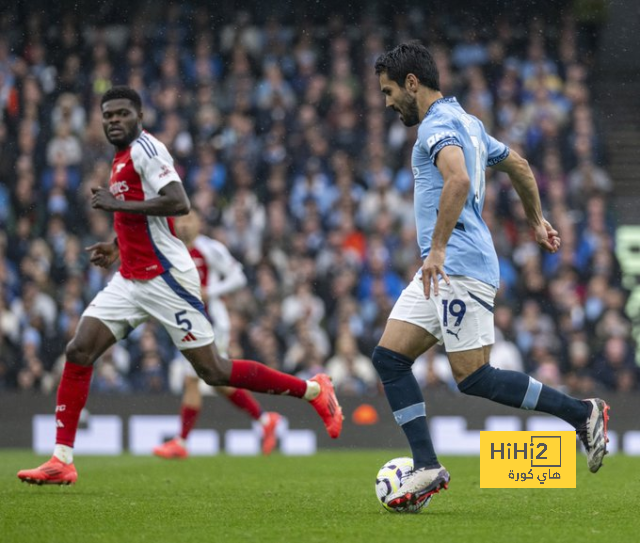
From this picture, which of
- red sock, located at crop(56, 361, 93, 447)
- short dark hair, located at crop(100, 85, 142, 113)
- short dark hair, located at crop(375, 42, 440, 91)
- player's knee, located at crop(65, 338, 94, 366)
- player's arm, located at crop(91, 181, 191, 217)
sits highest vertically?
short dark hair, located at crop(100, 85, 142, 113)

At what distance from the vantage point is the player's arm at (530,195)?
6.84 m

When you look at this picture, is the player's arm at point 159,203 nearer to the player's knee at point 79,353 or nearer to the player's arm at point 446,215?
the player's knee at point 79,353

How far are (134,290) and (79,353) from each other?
0.51 meters

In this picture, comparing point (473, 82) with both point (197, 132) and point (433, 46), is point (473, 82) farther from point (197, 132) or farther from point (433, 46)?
point (197, 132)

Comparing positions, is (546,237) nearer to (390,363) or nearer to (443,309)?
(443,309)

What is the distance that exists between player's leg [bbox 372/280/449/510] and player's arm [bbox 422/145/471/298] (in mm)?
354

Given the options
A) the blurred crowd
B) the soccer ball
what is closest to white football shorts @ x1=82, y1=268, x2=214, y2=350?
the soccer ball

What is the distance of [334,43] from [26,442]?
28.9ft

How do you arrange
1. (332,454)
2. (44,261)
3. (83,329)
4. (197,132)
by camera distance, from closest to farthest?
(83,329) → (332,454) → (44,261) → (197,132)

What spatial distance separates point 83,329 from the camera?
7812 millimetres

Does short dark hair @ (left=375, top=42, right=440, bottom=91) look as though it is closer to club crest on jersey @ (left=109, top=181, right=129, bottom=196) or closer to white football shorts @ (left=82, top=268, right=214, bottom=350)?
club crest on jersey @ (left=109, top=181, right=129, bottom=196)

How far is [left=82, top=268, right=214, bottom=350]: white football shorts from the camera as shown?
7.84m

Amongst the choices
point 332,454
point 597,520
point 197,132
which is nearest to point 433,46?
point 197,132

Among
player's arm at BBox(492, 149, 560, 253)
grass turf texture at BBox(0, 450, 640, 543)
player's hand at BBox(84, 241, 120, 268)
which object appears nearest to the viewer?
grass turf texture at BBox(0, 450, 640, 543)
